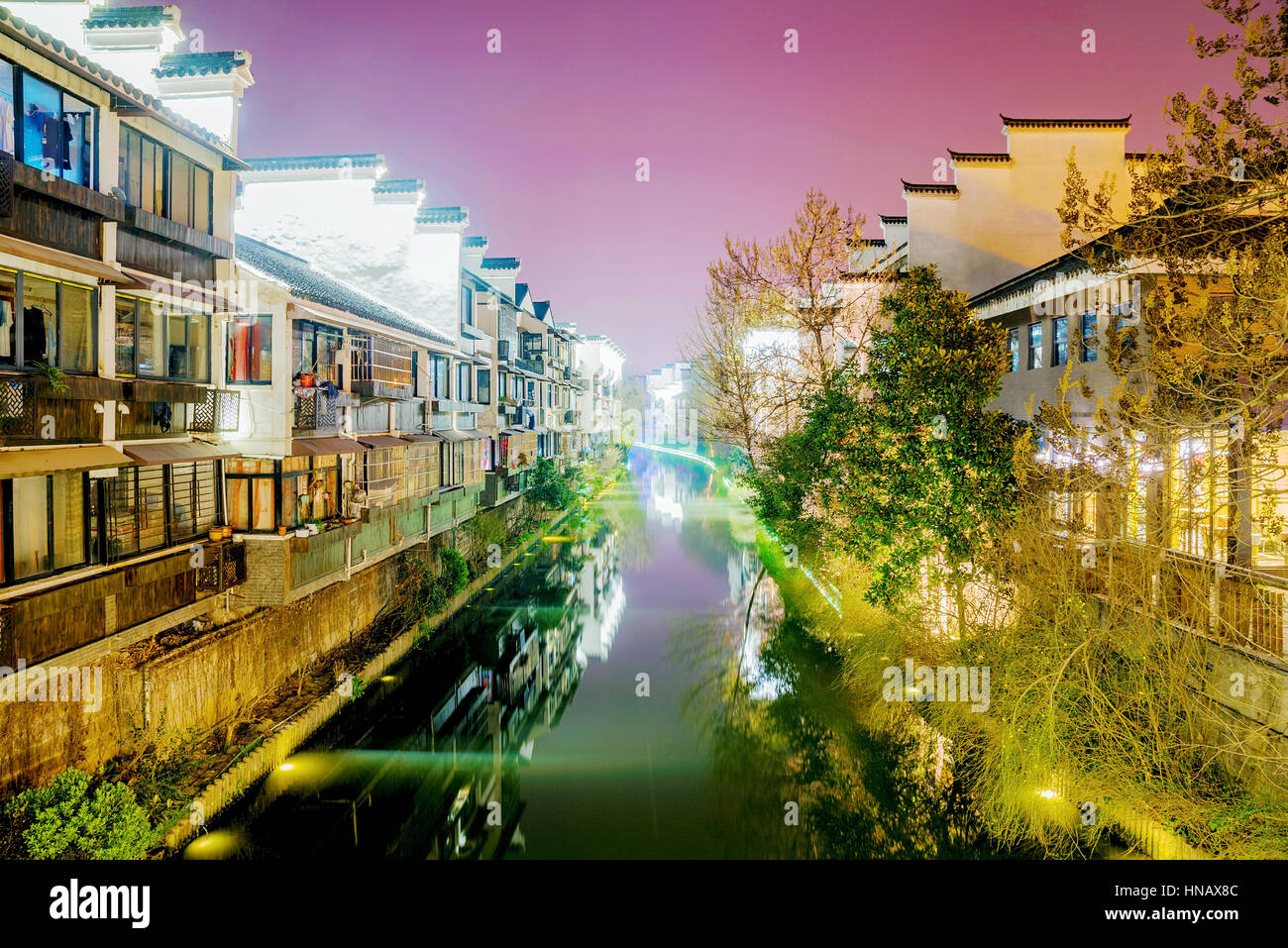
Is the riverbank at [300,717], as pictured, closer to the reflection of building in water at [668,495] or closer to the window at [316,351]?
the window at [316,351]

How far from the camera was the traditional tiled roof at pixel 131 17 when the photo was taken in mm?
11484

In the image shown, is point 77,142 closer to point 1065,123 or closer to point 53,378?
point 53,378

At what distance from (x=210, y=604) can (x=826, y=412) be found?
1230 centimetres

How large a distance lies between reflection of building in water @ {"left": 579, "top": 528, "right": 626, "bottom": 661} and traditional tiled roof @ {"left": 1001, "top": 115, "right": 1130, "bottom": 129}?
19240 mm

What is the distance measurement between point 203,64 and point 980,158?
66.9 ft

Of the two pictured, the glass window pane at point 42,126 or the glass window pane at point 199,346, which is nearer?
the glass window pane at point 42,126

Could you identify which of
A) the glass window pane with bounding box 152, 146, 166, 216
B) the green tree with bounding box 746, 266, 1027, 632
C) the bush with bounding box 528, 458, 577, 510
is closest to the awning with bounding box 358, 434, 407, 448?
the glass window pane with bounding box 152, 146, 166, 216

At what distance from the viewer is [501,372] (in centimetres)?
3020

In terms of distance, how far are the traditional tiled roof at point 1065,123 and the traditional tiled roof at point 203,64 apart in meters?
20.5

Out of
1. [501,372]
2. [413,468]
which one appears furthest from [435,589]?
[501,372]

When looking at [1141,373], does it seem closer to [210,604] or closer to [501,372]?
[210,604]

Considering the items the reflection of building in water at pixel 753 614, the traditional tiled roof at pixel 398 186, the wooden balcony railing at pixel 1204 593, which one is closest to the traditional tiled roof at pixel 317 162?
the traditional tiled roof at pixel 398 186

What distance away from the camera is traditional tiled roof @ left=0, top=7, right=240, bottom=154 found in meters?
8.23

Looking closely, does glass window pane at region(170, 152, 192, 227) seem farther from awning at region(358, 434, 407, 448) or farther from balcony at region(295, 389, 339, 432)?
awning at region(358, 434, 407, 448)
